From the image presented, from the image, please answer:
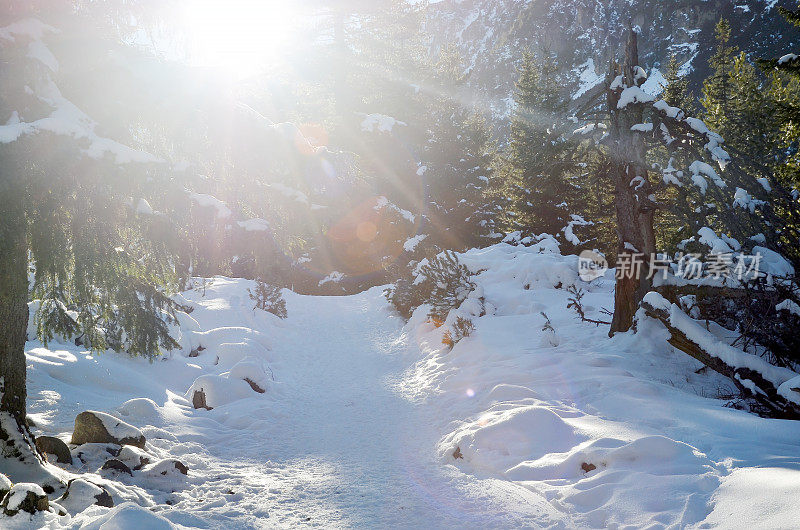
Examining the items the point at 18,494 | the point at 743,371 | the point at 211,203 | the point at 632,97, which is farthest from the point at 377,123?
the point at 18,494

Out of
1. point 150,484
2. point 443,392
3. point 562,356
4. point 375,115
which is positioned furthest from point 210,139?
point 375,115

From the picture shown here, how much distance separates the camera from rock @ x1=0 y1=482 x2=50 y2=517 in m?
2.79

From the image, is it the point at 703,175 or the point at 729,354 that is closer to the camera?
the point at 729,354

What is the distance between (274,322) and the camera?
13.5 metres

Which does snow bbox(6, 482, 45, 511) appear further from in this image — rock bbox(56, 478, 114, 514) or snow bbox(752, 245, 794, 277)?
snow bbox(752, 245, 794, 277)

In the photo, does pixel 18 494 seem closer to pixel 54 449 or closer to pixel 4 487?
pixel 4 487

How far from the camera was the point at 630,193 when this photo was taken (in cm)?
763

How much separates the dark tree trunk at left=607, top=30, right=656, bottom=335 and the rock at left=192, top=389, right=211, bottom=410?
22.2 feet

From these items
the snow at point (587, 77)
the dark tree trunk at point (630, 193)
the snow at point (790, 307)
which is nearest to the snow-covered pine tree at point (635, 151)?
the dark tree trunk at point (630, 193)

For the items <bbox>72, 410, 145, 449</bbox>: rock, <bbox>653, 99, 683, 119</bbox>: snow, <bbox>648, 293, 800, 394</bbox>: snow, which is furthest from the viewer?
<bbox>653, 99, 683, 119</bbox>: snow

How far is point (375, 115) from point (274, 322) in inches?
486

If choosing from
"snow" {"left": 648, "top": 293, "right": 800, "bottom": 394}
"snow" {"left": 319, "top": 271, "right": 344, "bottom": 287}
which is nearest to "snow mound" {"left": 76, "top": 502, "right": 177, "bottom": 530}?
"snow" {"left": 648, "top": 293, "right": 800, "bottom": 394}

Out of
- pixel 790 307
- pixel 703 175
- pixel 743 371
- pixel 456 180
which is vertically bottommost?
pixel 743 371

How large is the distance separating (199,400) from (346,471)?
122 inches
